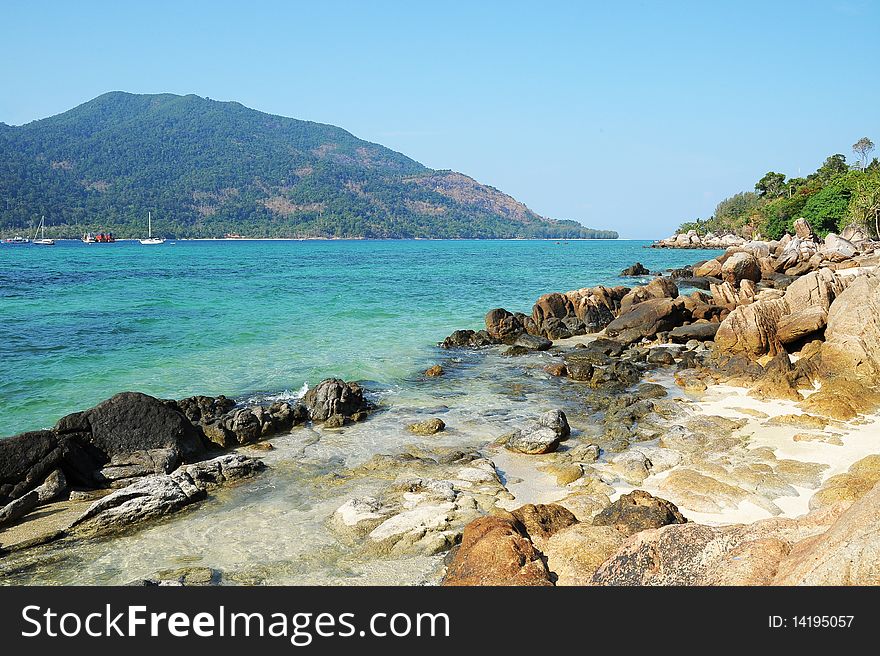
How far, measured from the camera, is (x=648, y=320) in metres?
23.9

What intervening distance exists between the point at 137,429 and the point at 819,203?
78895 millimetres

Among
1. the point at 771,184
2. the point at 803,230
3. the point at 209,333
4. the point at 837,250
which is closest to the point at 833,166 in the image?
the point at 771,184

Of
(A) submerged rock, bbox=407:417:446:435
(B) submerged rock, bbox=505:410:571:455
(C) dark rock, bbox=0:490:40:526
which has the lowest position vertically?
(C) dark rock, bbox=0:490:40:526

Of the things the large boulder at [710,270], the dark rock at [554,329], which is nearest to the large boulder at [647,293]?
the dark rock at [554,329]

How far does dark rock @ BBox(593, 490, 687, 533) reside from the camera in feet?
24.3

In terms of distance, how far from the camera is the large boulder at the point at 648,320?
23547mm

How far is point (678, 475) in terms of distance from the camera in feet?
31.5

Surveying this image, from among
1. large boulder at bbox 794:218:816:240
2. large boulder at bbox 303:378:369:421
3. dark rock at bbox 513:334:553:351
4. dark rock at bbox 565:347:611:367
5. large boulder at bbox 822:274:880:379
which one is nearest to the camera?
large boulder at bbox 303:378:369:421

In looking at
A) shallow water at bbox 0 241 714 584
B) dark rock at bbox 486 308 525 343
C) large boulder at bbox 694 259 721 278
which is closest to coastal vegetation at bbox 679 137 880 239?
large boulder at bbox 694 259 721 278

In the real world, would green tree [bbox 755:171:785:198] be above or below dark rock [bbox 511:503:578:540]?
above

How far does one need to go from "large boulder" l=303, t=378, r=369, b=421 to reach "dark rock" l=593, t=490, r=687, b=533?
796 cm

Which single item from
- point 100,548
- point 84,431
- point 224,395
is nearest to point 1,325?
point 224,395

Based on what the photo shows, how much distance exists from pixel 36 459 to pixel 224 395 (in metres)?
5.97

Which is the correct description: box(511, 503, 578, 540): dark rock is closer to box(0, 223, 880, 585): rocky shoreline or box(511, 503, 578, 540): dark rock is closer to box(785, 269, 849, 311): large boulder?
box(0, 223, 880, 585): rocky shoreline
